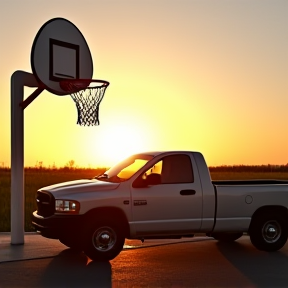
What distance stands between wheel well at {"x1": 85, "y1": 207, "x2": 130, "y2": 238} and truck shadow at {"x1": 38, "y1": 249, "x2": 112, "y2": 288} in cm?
83

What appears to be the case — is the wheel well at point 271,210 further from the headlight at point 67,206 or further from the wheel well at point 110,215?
the headlight at point 67,206

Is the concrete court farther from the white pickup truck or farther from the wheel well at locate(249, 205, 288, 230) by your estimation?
the wheel well at locate(249, 205, 288, 230)

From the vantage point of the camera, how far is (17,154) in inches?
615

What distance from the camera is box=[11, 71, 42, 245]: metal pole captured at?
609 inches

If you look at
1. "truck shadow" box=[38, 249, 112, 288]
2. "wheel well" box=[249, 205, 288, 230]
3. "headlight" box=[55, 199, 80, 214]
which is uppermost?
"headlight" box=[55, 199, 80, 214]

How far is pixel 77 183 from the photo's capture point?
13.7 m

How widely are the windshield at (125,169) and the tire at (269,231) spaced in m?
2.69

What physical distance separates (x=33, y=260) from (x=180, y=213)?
2.98 metres

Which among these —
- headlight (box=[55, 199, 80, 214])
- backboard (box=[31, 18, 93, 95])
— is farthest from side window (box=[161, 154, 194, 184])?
backboard (box=[31, 18, 93, 95])

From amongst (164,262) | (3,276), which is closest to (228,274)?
(164,262)

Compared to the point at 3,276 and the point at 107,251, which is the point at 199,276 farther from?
the point at 3,276

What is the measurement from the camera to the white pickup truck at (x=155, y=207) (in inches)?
516

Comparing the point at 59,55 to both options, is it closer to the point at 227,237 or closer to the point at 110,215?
the point at 110,215

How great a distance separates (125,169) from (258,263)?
330 centimetres
